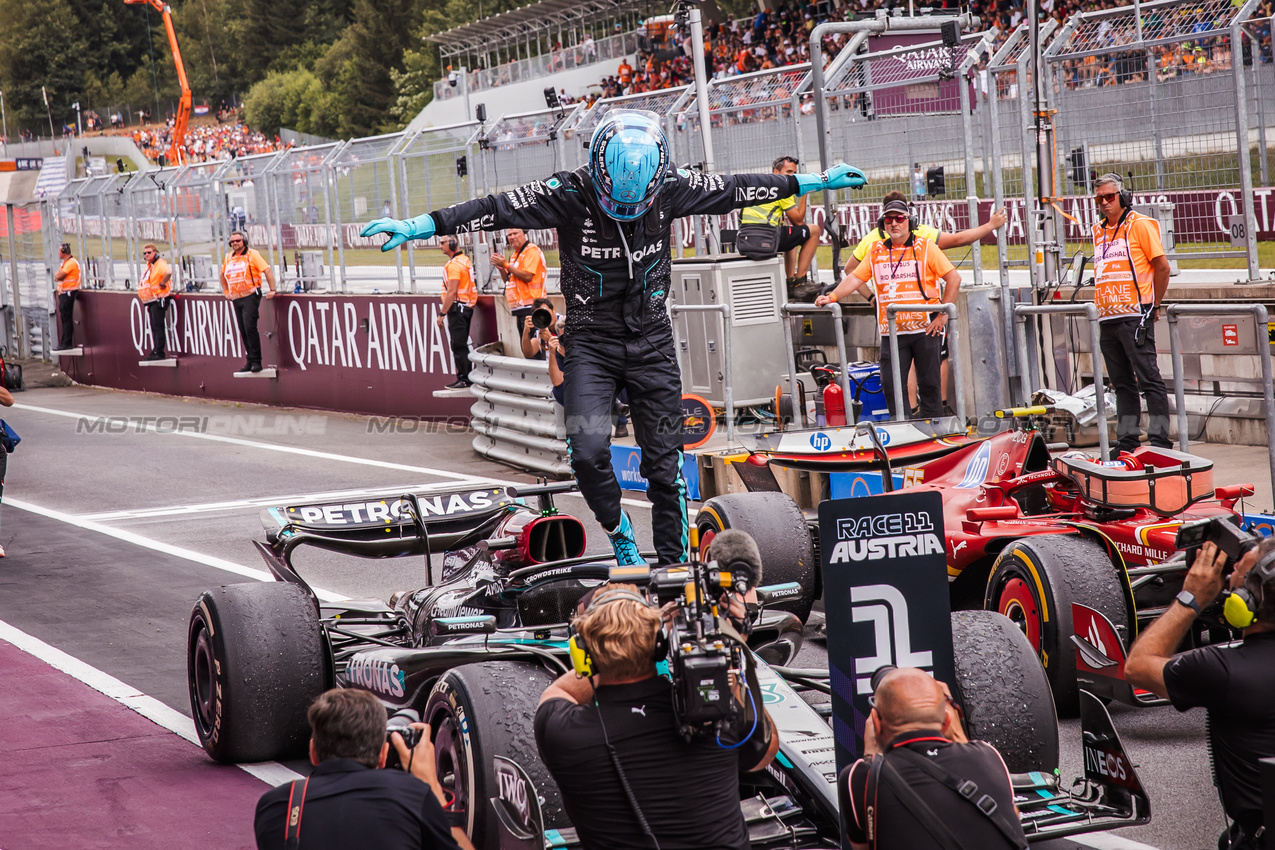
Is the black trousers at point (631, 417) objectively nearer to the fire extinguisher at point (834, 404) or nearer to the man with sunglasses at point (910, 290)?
the man with sunglasses at point (910, 290)

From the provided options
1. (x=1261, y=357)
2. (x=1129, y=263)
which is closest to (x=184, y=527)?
(x=1129, y=263)

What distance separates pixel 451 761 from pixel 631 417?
6.23 feet

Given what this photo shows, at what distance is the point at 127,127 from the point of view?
87188mm

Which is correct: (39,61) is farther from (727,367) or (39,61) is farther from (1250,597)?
(1250,597)

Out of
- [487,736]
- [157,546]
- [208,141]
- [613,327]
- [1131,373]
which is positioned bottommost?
[157,546]

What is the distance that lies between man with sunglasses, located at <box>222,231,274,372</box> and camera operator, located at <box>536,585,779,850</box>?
55.6ft

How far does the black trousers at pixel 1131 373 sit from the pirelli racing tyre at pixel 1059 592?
124 inches

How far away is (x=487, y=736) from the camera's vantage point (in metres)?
4.19

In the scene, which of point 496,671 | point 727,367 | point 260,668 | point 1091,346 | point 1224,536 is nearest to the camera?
point 1224,536

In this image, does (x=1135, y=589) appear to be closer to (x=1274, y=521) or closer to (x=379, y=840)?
(x=1274, y=521)

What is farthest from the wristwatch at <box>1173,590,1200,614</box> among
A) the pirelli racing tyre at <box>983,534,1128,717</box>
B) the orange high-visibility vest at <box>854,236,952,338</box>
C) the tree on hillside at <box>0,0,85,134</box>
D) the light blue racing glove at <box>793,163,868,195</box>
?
the tree on hillside at <box>0,0,85,134</box>

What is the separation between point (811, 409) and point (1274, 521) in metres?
5.75

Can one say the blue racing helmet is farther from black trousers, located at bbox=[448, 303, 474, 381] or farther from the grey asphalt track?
black trousers, located at bbox=[448, 303, 474, 381]

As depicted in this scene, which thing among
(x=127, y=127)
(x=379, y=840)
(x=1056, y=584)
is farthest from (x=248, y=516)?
(x=127, y=127)
